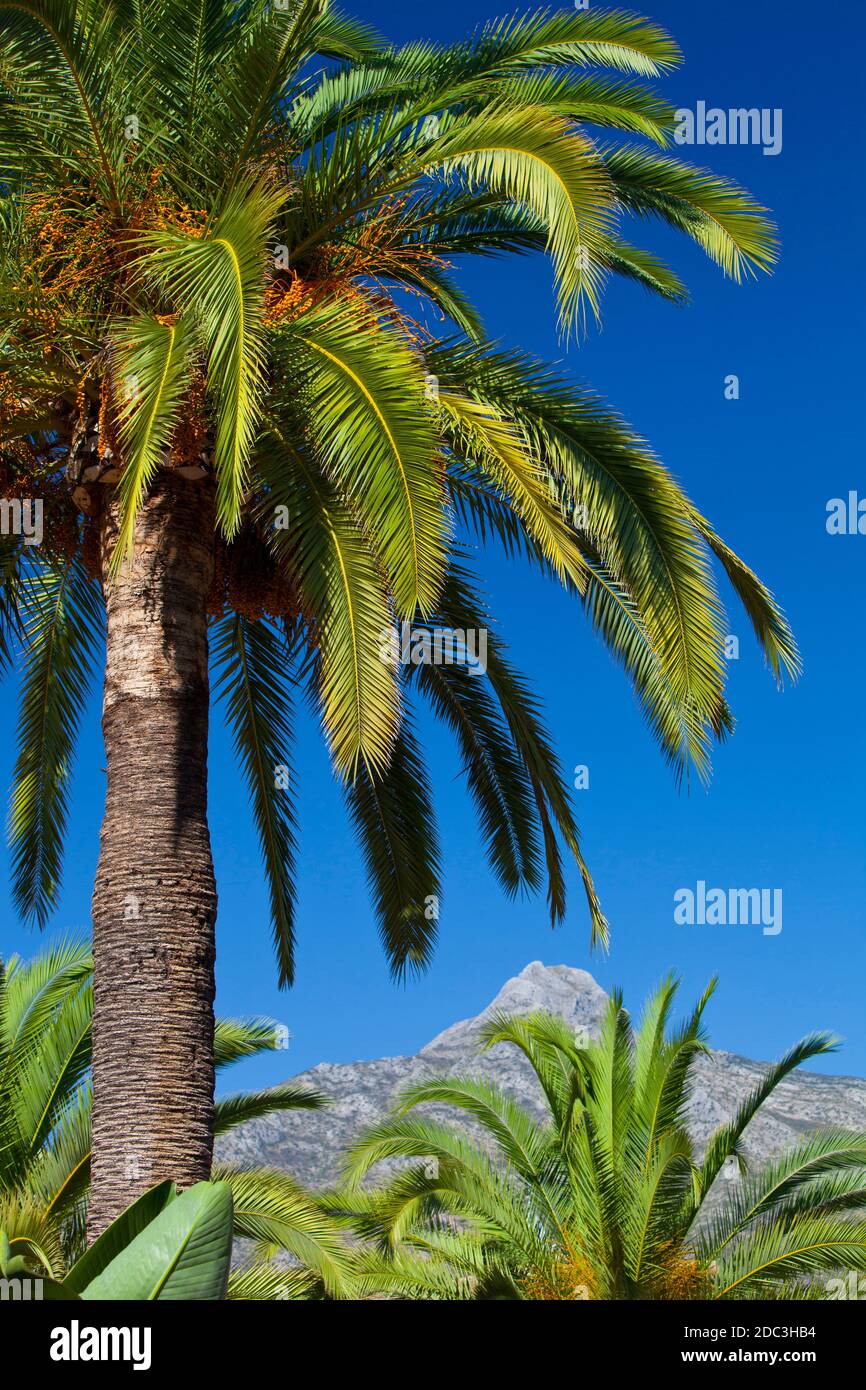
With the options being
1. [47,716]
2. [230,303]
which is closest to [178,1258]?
[230,303]

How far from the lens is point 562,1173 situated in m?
14.5

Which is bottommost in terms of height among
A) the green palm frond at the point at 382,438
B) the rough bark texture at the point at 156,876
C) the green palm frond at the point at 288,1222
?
the green palm frond at the point at 288,1222

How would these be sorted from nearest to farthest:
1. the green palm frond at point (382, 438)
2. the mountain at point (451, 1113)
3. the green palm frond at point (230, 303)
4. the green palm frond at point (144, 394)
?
the green palm frond at point (230, 303), the green palm frond at point (144, 394), the green palm frond at point (382, 438), the mountain at point (451, 1113)

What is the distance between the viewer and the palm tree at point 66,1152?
12133 mm

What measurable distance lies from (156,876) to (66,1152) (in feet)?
17.9

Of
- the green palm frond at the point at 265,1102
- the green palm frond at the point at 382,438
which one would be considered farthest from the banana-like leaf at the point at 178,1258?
the green palm frond at the point at 265,1102

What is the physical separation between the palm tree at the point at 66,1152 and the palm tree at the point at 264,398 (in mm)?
4187

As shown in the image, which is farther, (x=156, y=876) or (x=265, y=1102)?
(x=265, y=1102)

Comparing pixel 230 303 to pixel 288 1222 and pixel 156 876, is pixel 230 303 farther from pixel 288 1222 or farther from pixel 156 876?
pixel 288 1222

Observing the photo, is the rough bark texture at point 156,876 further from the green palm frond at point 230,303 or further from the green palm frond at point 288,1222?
the green palm frond at point 288,1222

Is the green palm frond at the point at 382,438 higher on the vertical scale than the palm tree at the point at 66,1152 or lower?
higher

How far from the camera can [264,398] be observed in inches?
342

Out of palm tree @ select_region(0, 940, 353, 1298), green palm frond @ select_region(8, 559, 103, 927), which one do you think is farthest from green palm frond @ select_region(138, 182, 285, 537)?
palm tree @ select_region(0, 940, 353, 1298)

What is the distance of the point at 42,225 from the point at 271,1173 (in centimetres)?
862
